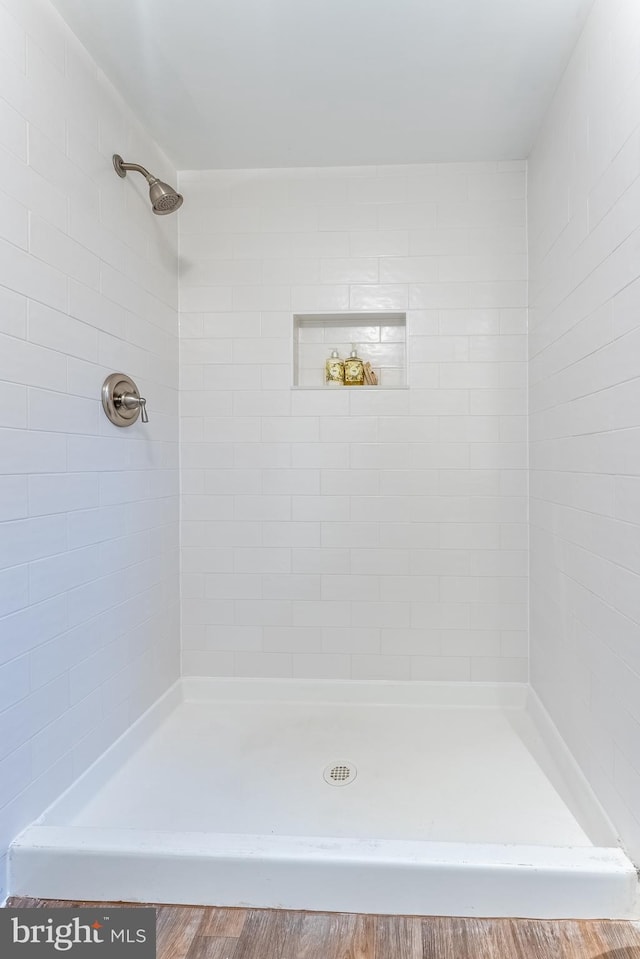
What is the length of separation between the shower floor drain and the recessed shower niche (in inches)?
61.7

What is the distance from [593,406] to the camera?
1.55 m

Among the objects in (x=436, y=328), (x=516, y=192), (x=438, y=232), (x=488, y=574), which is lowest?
(x=488, y=574)

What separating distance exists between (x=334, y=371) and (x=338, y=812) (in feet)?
5.64

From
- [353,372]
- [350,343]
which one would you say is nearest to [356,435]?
[353,372]

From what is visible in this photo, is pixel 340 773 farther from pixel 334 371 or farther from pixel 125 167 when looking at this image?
pixel 125 167

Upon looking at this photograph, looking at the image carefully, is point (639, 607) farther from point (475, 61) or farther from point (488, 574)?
point (475, 61)

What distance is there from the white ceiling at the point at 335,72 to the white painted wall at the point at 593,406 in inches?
7.3

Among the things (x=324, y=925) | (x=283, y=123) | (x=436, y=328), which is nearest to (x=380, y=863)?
(x=324, y=925)

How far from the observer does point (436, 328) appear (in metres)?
2.32

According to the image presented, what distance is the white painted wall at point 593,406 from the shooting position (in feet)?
4.27

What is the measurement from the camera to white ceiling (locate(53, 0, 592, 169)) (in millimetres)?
1524

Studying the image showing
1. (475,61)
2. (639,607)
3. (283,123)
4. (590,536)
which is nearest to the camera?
(639,607)

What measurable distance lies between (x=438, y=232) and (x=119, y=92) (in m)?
1.35

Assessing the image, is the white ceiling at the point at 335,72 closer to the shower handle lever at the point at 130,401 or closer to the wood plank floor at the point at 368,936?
the shower handle lever at the point at 130,401
